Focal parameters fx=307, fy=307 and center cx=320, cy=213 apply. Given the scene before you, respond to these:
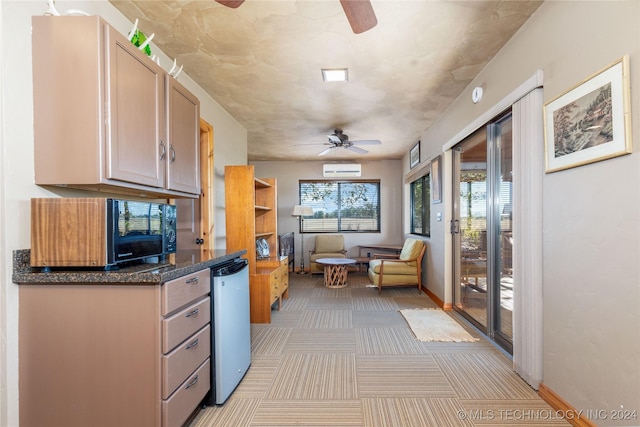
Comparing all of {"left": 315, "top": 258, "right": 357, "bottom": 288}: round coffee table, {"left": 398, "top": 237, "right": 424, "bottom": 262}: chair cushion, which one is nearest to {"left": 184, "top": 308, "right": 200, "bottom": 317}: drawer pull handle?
{"left": 315, "top": 258, "right": 357, "bottom": 288}: round coffee table

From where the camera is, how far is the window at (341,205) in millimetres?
7047

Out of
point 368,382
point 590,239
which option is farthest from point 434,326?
point 590,239

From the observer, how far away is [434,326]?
3369 millimetres

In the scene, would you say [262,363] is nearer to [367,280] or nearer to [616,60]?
[616,60]

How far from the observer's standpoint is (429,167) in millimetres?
4668

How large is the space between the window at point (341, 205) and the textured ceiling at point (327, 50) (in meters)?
3.04

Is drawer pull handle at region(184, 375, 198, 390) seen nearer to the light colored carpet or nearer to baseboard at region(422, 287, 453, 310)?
the light colored carpet

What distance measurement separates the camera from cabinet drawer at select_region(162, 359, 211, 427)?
1453 millimetres

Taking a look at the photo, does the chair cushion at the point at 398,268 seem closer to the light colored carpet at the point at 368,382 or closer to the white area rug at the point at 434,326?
the white area rug at the point at 434,326

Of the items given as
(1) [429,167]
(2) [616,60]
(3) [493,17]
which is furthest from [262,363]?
(1) [429,167]

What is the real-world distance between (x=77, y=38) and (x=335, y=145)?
3.63 meters

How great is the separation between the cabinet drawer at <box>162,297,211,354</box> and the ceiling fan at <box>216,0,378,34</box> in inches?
Result: 61.7

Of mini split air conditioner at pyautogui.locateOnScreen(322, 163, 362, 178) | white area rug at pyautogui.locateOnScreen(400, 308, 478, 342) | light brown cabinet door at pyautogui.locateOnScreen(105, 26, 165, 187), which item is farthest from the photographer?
mini split air conditioner at pyautogui.locateOnScreen(322, 163, 362, 178)

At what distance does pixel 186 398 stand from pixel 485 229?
2.88 m
